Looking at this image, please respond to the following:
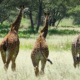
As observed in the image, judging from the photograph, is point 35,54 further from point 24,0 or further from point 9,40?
point 24,0

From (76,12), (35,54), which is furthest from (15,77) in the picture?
(76,12)

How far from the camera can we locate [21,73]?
6078 mm

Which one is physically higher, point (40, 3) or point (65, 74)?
point (65, 74)

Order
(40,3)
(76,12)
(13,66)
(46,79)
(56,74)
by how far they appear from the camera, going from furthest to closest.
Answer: (76,12) → (40,3) → (13,66) → (56,74) → (46,79)

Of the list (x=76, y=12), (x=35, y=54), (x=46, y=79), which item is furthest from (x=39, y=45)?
(x=76, y=12)

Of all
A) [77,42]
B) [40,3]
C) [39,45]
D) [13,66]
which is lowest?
[40,3]

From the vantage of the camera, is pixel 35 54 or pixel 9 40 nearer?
pixel 35 54

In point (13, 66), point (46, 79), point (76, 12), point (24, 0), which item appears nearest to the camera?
point (46, 79)

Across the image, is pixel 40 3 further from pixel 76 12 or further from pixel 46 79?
pixel 46 79

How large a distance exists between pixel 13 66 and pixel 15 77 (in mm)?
922

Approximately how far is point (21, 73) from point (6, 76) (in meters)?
0.51

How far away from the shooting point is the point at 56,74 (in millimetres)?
5848

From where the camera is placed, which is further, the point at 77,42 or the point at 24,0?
the point at 24,0

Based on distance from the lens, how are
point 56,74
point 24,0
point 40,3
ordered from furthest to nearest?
1. point 40,3
2. point 24,0
3. point 56,74
